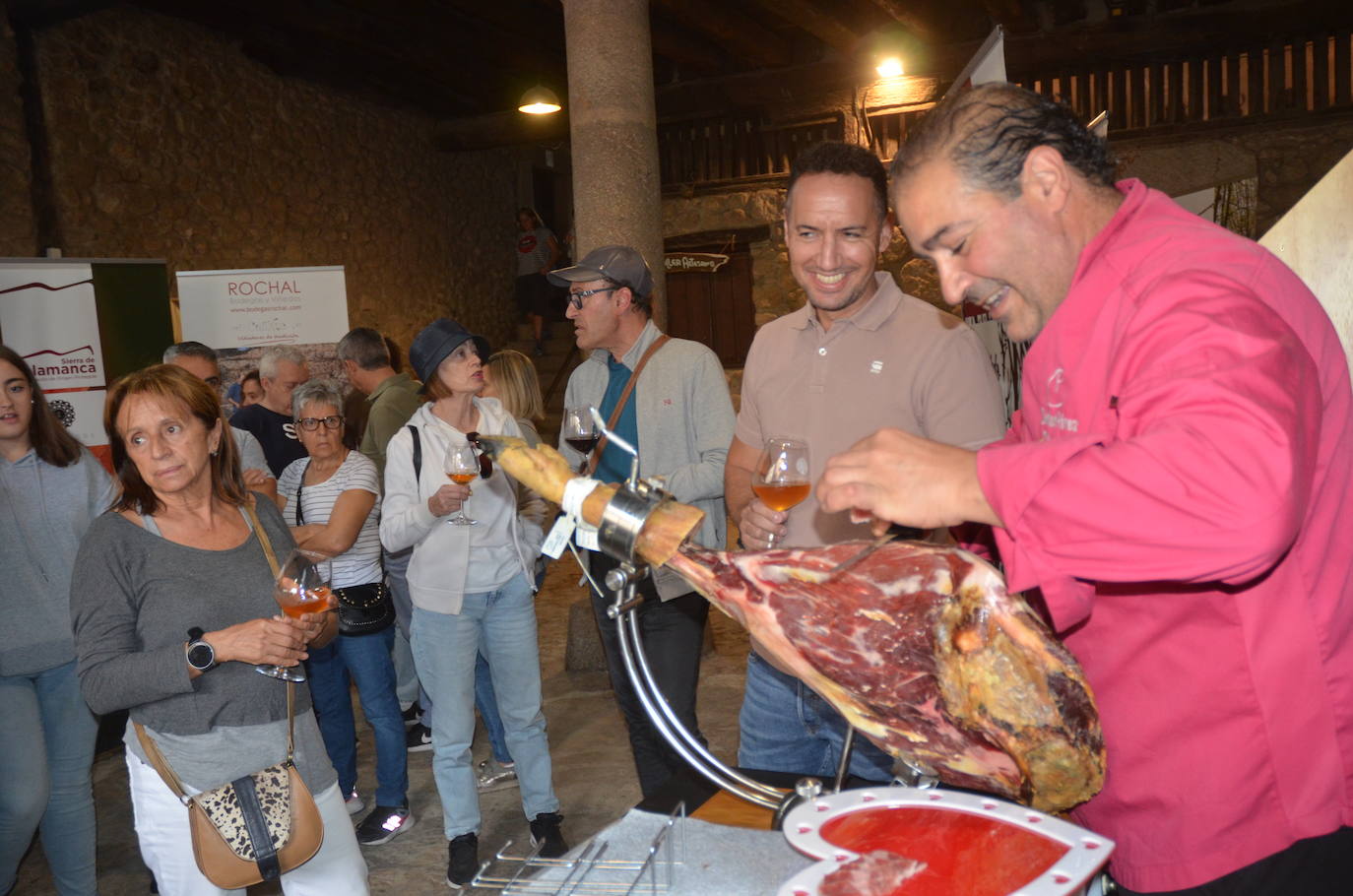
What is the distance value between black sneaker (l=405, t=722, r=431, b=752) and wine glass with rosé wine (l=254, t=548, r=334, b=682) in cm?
288

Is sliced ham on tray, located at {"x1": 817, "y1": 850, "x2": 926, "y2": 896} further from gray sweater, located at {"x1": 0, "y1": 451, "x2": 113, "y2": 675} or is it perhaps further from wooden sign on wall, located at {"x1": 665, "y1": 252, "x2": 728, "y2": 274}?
wooden sign on wall, located at {"x1": 665, "y1": 252, "x2": 728, "y2": 274}

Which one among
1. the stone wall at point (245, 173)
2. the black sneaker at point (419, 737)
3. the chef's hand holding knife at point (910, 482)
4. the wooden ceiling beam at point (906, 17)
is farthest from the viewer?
the wooden ceiling beam at point (906, 17)

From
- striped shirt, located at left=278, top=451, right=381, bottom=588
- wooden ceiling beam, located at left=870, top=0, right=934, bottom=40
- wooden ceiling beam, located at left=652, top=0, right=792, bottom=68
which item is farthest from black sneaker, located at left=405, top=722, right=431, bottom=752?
wooden ceiling beam, located at left=870, top=0, right=934, bottom=40

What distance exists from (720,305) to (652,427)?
722 cm

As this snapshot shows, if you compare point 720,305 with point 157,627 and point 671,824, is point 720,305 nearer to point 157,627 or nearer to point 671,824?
point 157,627

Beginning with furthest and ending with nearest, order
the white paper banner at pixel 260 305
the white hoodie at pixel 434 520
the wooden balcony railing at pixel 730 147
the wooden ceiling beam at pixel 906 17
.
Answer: the wooden balcony railing at pixel 730 147 < the wooden ceiling beam at pixel 906 17 < the white paper banner at pixel 260 305 < the white hoodie at pixel 434 520

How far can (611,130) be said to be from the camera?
230 inches

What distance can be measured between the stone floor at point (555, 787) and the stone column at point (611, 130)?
2169mm

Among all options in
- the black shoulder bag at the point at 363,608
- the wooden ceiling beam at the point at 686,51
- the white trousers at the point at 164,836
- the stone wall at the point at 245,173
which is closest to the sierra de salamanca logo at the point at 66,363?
the stone wall at the point at 245,173

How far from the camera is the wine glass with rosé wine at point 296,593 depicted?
2.43 meters

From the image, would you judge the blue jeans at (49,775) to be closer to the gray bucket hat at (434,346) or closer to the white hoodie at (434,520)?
the white hoodie at (434,520)

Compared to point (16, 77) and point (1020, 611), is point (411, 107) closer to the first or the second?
point (16, 77)

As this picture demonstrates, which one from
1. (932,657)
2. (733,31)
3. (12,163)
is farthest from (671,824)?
(733,31)

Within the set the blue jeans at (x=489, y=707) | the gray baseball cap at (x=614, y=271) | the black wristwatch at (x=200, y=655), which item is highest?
the gray baseball cap at (x=614, y=271)
